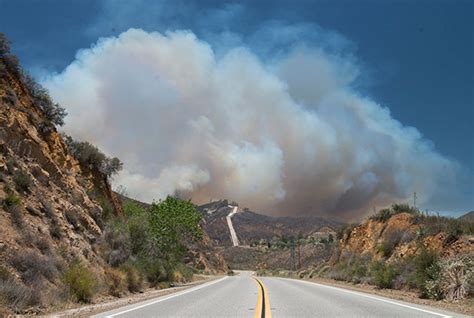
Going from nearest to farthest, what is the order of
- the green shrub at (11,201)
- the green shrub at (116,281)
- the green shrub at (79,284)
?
the green shrub at (79,284) → the green shrub at (11,201) → the green shrub at (116,281)

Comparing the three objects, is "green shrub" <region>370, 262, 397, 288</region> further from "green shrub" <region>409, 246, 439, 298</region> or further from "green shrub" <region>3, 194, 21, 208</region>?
"green shrub" <region>3, 194, 21, 208</region>

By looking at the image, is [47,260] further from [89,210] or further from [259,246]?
[259,246]

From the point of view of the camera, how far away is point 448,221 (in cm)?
3172

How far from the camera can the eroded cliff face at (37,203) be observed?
57.1 feet

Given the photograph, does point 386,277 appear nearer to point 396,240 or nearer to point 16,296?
point 396,240

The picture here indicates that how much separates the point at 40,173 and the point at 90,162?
1500 centimetres

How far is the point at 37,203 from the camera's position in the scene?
76.1ft

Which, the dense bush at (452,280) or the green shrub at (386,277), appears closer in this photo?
the dense bush at (452,280)

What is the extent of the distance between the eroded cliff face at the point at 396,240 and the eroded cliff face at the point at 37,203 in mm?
18206

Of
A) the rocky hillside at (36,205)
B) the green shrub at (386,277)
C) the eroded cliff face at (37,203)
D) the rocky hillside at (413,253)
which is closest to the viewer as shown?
the rocky hillside at (36,205)

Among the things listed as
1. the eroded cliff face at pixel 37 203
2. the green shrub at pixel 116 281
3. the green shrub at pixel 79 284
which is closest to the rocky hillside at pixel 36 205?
the eroded cliff face at pixel 37 203

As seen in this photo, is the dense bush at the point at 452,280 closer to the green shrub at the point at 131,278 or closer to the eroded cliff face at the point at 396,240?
the eroded cliff face at the point at 396,240

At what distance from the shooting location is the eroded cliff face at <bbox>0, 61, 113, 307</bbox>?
57.1 ft

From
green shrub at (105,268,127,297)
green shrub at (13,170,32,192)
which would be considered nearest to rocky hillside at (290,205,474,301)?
green shrub at (105,268,127,297)
